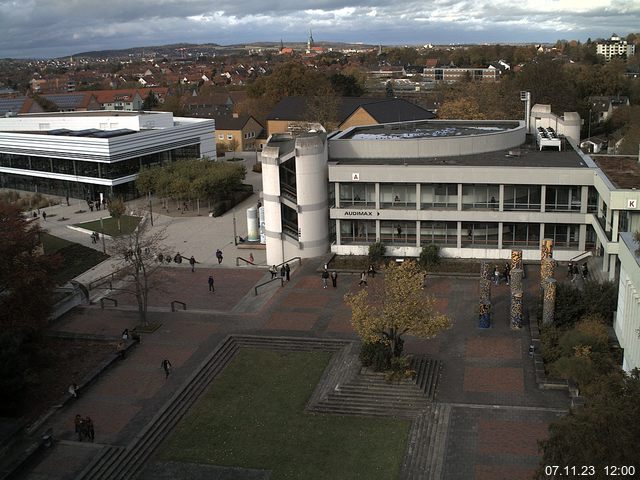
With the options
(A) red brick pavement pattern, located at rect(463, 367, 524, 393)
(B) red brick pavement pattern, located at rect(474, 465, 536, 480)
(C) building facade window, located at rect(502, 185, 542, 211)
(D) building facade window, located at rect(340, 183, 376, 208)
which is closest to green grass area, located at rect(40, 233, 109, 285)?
(D) building facade window, located at rect(340, 183, 376, 208)

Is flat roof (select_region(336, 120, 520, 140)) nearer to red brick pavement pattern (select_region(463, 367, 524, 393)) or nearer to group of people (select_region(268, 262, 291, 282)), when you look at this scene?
group of people (select_region(268, 262, 291, 282))

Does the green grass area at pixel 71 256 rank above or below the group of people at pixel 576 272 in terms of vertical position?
below

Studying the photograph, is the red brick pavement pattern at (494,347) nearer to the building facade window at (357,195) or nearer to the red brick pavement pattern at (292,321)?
the red brick pavement pattern at (292,321)

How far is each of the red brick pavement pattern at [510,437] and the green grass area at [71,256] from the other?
104ft

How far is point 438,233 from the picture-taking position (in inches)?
1893

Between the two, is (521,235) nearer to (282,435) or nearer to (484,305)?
(484,305)

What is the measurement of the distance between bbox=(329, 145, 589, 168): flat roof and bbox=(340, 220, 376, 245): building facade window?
14.2 feet

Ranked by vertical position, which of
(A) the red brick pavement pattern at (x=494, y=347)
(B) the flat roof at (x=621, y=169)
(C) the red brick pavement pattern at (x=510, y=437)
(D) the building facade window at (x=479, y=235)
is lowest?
(C) the red brick pavement pattern at (x=510, y=437)

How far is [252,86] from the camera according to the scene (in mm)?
126875

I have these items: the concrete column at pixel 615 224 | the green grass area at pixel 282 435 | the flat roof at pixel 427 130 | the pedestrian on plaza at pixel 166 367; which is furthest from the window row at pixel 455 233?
the pedestrian on plaza at pixel 166 367

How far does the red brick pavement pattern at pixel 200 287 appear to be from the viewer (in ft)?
136

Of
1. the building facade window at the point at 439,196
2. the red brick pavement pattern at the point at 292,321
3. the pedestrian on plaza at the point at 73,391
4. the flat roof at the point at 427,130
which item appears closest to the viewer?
the pedestrian on plaza at the point at 73,391

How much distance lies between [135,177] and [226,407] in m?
49.9

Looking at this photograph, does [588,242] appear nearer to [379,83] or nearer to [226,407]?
[226,407]
